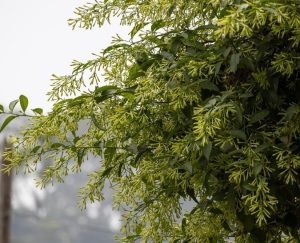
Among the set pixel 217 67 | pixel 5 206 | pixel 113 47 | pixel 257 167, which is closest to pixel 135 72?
pixel 113 47

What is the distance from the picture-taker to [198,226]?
3.35 ft

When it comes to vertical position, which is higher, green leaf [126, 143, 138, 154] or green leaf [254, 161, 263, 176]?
green leaf [126, 143, 138, 154]

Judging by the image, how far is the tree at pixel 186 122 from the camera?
2.88 ft

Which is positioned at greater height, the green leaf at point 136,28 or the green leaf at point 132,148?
the green leaf at point 136,28

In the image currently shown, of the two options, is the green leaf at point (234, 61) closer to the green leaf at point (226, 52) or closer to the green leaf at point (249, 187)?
the green leaf at point (226, 52)

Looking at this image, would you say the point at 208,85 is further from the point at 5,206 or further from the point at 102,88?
the point at 5,206

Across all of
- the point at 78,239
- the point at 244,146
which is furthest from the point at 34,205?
the point at 244,146

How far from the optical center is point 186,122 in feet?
3.15

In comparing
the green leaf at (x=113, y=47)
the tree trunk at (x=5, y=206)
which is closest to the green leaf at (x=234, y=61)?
the green leaf at (x=113, y=47)

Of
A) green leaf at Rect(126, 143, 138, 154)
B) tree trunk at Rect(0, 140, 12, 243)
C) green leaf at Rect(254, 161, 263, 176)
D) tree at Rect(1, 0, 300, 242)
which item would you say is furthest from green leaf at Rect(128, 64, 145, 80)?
tree trunk at Rect(0, 140, 12, 243)

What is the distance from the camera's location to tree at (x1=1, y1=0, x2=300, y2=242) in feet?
2.88

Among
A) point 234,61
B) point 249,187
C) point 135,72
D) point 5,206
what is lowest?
point 249,187

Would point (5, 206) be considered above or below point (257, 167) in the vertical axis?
above

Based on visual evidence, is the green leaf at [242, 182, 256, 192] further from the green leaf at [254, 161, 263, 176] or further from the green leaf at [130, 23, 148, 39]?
the green leaf at [130, 23, 148, 39]
